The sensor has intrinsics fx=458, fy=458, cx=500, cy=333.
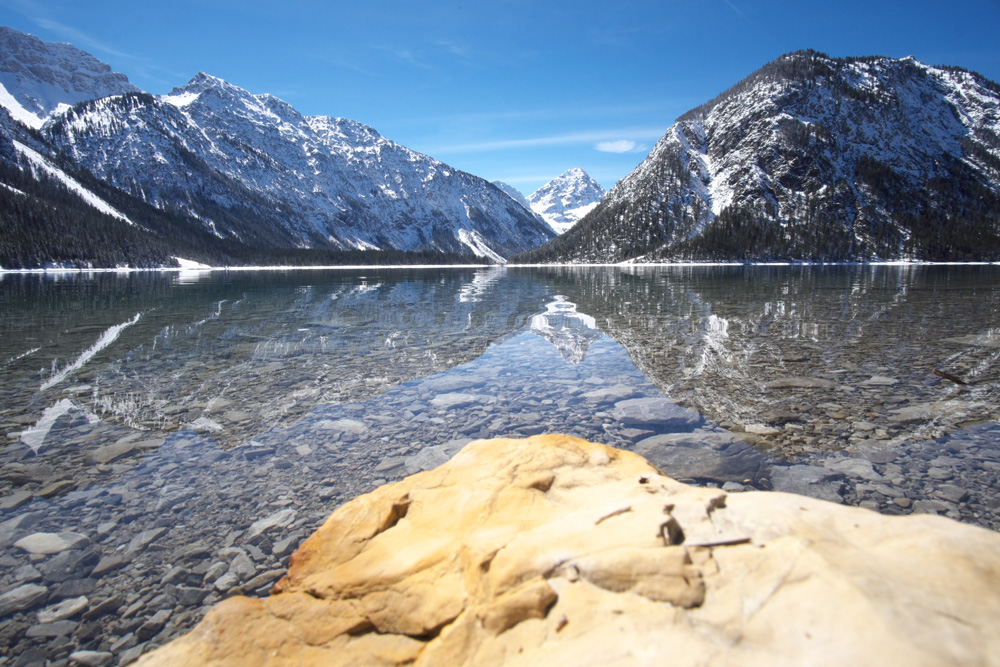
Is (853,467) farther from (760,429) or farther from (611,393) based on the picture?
(611,393)

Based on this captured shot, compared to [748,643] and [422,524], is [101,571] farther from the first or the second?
[748,643]

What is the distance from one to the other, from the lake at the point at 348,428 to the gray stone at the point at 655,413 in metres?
0.07

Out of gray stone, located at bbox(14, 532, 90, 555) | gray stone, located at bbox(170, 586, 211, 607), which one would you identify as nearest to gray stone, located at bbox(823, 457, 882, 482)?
gray stone, located at bbox(170, 586, 211, 607)

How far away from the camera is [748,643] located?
8.43ft

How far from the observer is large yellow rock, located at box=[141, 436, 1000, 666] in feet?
8.33

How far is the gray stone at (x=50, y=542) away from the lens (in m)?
5.32

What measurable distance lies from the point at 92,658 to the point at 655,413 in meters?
8.89

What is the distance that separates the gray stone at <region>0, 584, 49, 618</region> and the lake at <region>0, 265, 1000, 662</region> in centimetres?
2

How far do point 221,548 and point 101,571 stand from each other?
44.9 inches

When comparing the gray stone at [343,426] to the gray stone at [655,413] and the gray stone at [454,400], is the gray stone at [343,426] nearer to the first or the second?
the gray stone at [454,400]

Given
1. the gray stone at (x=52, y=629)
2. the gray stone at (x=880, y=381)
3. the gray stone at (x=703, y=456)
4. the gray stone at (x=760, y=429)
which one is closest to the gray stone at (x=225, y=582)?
the gray stone at (x=52, y=629)

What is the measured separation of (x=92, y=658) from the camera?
3.92 m

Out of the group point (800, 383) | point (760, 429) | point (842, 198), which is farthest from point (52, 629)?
point (842, 198)

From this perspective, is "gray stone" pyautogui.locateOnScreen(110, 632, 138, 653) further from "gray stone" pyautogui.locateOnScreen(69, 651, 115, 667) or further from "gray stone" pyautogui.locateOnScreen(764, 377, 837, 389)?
"gray stone" pyautogui.locateOnScreen(764, 377, 837, 389)
